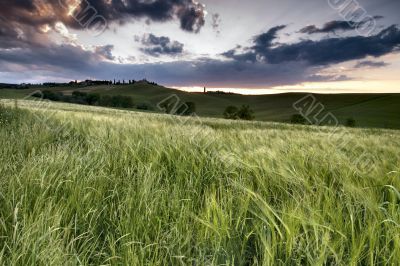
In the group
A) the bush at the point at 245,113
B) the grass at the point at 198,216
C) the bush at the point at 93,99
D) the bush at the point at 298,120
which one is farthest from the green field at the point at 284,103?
the grass at the point at 198,216

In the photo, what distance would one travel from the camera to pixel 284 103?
121 meters

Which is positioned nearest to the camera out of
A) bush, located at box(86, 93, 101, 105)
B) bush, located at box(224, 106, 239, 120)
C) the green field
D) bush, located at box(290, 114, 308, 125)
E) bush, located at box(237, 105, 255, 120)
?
bush, located at box(290, 114, 308, 125)

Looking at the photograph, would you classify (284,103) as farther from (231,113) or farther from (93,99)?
(93,99)

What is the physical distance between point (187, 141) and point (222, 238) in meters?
2.09

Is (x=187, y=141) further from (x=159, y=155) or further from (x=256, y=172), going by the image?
(x=256, y=172)

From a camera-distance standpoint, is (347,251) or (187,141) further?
(187,141)

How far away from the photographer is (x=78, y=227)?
158 centimetres

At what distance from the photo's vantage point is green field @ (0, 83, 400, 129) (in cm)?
8138

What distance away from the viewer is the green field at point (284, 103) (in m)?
81.4

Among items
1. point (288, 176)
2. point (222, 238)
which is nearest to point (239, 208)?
point (222, 238)

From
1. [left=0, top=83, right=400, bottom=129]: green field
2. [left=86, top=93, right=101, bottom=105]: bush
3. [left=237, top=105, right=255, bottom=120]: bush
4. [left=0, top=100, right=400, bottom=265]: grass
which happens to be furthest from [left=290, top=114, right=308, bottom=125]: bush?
[left=0, top=100, right=400, bottom=265]: grass

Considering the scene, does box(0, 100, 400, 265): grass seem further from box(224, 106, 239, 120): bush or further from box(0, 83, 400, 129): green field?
box(0, 83, 400, 129): green field

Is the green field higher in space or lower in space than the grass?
lower

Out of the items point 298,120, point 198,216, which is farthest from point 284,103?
point 198,216
